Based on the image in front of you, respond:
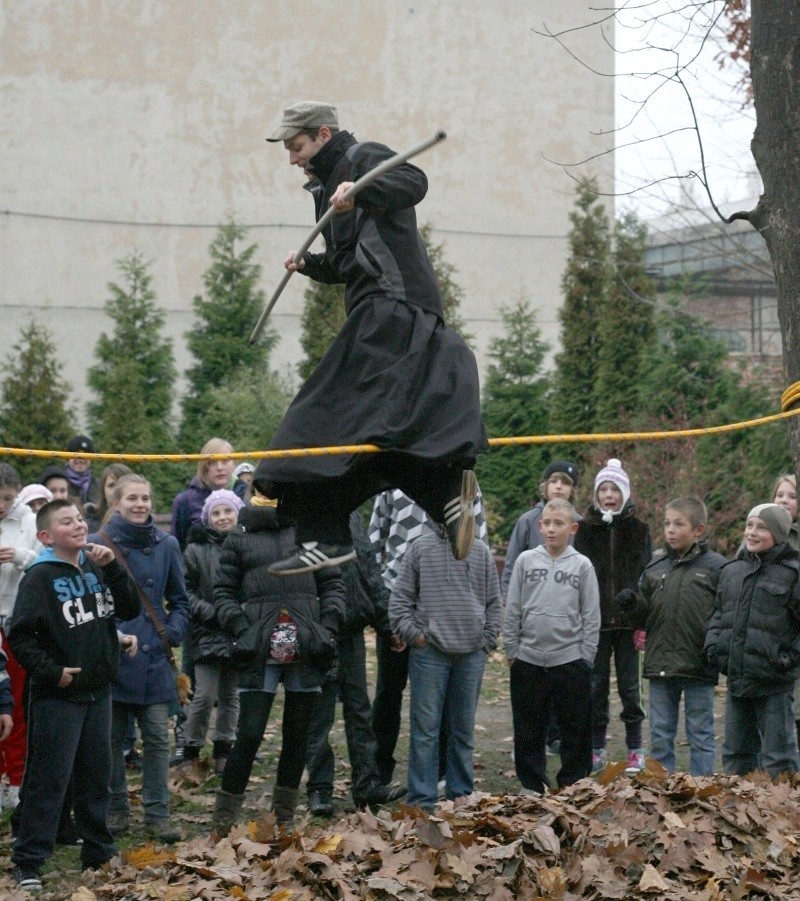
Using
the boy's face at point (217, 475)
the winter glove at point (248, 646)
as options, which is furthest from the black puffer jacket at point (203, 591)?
the winter glove at point (248, 646)

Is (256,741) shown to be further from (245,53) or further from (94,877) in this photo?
(245,53)

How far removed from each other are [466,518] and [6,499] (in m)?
3.45

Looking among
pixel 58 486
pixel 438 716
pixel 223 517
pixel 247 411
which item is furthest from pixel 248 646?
pixel 247 411

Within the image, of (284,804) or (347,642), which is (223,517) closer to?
(347,642)

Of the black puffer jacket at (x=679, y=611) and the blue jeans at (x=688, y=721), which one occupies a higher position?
the black puffer jacket at (x=679, y=611)

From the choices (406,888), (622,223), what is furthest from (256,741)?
(622,223)

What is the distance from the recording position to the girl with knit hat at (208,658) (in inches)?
312

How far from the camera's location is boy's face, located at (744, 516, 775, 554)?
6.86 meters

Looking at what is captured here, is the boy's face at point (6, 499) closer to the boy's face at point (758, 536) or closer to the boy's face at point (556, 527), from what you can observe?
the boy's face at point (556, 527)

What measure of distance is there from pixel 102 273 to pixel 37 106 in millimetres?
2884

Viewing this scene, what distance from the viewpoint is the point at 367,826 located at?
5598 mm

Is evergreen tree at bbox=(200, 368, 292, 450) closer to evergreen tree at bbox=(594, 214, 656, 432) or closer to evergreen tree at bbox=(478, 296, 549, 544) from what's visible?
evergreen tree at bbox=(478, 296, 549, 544)

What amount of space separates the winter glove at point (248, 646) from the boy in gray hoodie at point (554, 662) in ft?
5.04

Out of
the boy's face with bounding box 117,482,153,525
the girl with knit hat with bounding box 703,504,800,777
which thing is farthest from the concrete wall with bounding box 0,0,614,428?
the girl with knit hat with bounding box 703,504,800,777
